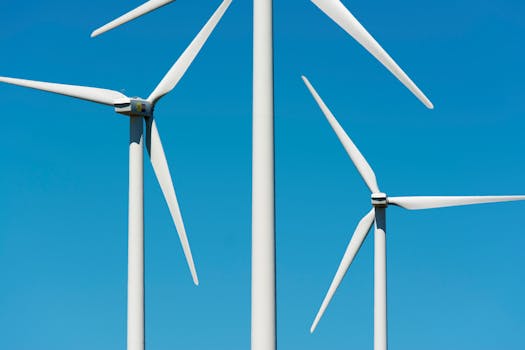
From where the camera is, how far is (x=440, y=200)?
4794 cm

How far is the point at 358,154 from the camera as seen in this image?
49625mm

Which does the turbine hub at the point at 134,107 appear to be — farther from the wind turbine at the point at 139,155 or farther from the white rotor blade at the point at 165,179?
the white rotor blade at the point at 165,179

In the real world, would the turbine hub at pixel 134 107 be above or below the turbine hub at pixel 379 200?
above

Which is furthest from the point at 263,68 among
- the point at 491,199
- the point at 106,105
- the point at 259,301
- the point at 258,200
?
the point at 491,199

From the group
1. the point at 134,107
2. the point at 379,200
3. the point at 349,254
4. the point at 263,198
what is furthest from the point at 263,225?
the point at 379,200

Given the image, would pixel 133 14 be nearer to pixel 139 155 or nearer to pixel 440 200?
pixel 139 155

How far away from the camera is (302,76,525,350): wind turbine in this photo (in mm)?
48156

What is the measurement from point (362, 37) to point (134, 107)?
39.2ft

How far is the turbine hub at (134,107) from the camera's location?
135ft

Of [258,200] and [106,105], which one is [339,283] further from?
[258,200]

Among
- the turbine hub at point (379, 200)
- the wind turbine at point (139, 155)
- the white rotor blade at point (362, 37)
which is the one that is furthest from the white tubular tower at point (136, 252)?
the turbine hub at point (379, 200)

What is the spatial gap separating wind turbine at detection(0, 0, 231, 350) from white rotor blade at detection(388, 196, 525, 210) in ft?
39.6

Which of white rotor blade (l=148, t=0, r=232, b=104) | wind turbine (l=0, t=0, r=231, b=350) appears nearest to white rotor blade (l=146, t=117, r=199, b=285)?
wind turbine (l=0, t=0, r=231, b=350)

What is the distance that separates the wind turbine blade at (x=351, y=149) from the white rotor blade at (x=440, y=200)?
123 centimetres
